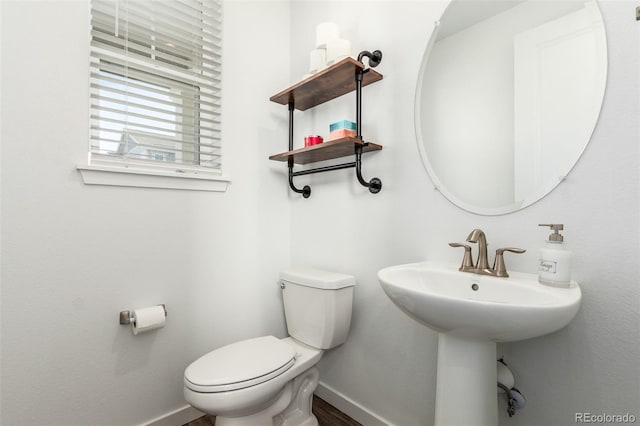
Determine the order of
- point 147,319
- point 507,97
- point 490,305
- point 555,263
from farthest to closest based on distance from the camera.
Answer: point 147,319
point 507,97
point 555,263
point 490,305

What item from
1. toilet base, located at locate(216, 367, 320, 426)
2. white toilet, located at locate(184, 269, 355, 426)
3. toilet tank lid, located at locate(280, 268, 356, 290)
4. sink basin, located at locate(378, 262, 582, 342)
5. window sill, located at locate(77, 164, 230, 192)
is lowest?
toilet base, located at locate(216, 367, 320, 426)

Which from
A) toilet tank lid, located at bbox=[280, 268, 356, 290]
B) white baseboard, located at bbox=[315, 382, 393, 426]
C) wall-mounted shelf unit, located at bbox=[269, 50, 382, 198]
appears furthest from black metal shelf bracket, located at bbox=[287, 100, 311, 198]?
white baseboard, located at bbox=[315, 382, 393, 426]

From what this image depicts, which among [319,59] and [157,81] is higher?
[319,59]

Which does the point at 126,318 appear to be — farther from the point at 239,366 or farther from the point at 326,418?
the point at 326,418

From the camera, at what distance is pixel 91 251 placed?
1.22 m

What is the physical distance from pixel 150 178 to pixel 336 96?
0.99 m

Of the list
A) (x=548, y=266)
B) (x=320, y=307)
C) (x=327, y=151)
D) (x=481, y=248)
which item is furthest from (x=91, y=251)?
(x=548, y=266)

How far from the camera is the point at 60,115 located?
1.16m

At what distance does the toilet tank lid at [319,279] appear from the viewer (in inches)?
53.6

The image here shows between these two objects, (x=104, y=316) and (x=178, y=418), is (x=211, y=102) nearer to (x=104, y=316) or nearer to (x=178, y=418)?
(x=104, y=316)

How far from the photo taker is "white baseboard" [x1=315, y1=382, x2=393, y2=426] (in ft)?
4.55

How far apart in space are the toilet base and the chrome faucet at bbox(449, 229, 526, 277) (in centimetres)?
89

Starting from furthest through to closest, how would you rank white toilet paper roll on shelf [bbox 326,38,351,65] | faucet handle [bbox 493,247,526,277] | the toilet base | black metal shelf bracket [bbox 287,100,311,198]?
black metal shelf bracket [bbox 287,100,311,198] → white toilet paper roll on shelf [bbox 326,38,351,65] → the toilet base → faucet handle [bbox 493,247,526,277]

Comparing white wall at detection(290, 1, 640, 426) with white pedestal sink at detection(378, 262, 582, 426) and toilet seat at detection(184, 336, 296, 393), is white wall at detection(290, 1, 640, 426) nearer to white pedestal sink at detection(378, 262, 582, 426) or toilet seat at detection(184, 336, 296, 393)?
white pedestal sink at detection(378, 262, 582, 426)
